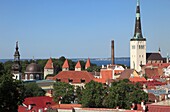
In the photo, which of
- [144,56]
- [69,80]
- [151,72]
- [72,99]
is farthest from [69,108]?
[144,56]

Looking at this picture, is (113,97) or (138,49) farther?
(138,49)

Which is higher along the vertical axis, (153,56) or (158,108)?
(153,56)

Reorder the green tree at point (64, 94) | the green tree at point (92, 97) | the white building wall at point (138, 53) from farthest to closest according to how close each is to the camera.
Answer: the white building wall at point (138, 53)
the green tree at point (64, 94)
the green tree at point (92, 97)

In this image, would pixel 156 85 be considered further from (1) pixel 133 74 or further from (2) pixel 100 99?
(2) pixel 100 99

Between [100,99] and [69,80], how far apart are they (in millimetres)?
32619

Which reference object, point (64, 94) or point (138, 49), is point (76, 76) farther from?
point (138, 49)

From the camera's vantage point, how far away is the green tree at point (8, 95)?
31.8 meters

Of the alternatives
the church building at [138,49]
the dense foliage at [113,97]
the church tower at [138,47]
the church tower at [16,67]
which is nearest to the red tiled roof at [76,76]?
the church tower at [16,67]

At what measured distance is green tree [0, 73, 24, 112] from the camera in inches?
1252

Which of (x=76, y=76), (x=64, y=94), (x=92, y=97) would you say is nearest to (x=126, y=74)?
(x=76, y=76)

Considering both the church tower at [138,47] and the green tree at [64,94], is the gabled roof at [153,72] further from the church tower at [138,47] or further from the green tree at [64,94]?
the green tree at [64,94]

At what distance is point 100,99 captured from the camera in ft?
135

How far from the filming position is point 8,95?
3241cm

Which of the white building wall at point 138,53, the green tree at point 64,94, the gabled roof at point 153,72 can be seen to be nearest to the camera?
the green tree at point 64,94
